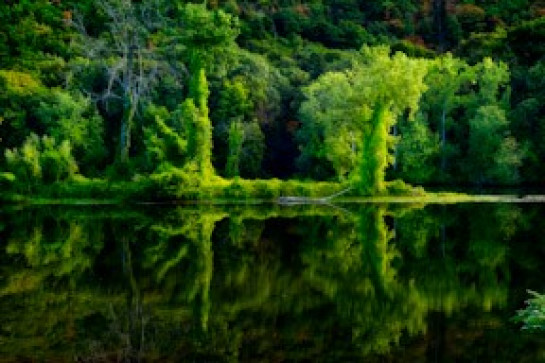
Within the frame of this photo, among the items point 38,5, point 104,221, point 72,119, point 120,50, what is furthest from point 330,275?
point 38,5

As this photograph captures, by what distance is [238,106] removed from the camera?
66812 millimetres

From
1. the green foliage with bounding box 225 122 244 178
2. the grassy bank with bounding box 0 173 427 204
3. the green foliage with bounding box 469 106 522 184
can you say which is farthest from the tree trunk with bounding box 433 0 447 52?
the grassy bank with bounding box 0 173 427 204

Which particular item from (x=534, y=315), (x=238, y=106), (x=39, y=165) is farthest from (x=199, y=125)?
(x=534, y=315)

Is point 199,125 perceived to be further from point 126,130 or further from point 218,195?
point 126,130

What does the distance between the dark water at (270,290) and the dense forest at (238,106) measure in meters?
15.6

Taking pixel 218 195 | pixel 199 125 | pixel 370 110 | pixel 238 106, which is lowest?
pixel 218 195

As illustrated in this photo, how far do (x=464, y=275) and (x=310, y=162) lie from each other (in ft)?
145

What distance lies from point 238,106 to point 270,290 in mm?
47629

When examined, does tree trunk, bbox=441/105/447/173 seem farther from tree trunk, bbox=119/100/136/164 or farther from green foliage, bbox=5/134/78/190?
green foliage, bbox=5/134/78/190

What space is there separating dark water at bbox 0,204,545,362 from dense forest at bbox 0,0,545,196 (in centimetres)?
1564

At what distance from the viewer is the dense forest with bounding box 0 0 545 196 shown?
168ft

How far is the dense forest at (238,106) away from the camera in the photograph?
2021 inches

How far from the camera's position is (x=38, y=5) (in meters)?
78.4

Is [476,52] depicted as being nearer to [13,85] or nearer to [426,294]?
[13,85]
